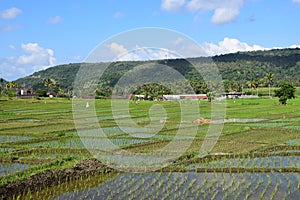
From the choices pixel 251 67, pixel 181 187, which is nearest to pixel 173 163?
pixel 181 187

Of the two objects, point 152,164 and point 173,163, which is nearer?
point 152,164

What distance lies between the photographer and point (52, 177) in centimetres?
837

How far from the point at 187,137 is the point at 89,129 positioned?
540cm

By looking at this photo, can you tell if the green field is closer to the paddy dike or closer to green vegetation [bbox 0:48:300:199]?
green vegetation [bbox 0:48:300:199]

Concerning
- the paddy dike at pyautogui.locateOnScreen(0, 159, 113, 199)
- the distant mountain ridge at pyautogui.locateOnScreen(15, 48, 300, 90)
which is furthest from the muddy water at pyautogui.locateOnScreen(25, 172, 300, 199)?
the distant mountain ridge at pyautogui.locateOnScreen(15, 48, 300, 90)

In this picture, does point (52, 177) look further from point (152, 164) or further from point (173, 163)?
point (173, 163)

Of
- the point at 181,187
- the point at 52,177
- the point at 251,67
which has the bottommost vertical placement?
the point at 181,187


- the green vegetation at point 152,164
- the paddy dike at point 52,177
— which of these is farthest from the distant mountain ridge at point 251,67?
the paddy dike at point 52,177

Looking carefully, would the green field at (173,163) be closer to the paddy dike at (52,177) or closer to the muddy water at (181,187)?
the muddy water at (181,187)

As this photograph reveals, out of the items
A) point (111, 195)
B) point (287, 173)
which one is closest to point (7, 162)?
point (111, 195)

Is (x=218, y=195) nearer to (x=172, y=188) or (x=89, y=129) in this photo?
(x=172, y=188)

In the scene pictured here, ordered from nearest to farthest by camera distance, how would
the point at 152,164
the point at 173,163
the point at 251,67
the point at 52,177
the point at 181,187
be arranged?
the point at 181,187 → the point at 52,177 → the point at 152,164 → the point at 173,163 → the point at 251,67

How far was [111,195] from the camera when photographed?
24.0ft

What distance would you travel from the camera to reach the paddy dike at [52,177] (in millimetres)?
7437
